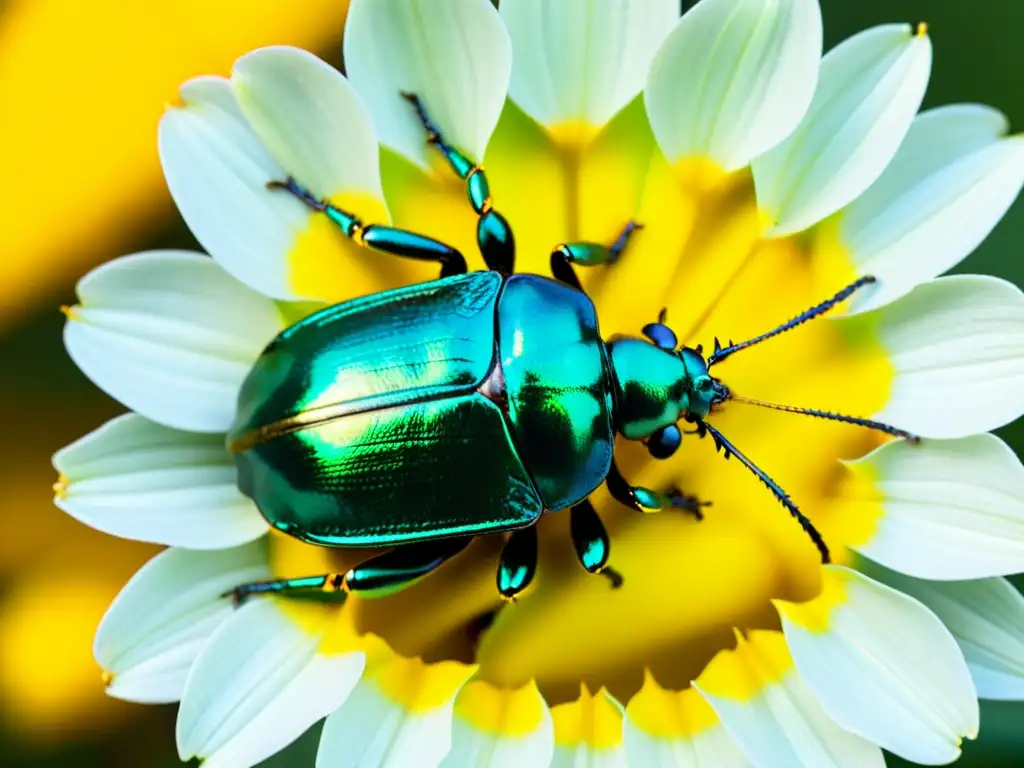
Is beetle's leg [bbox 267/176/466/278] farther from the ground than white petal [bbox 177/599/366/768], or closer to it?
farther from the ground

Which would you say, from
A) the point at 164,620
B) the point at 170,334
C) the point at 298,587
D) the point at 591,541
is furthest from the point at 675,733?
the point at 170,334

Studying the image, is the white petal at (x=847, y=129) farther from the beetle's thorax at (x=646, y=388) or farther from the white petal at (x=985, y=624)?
the white petal at (x=985, y=624)

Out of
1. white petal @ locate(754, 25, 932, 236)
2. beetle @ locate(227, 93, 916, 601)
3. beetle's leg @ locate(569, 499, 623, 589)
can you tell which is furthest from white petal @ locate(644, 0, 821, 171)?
beetle's leg @ locate(569, 499, 623, 589)

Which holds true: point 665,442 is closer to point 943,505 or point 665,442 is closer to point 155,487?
point 943,505

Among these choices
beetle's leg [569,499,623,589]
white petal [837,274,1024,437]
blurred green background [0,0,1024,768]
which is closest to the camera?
white petal [837,274,1024,437]

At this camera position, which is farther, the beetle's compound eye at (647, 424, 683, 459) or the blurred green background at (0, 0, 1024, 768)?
the blurred green background at (0, 0, 1024, 768)

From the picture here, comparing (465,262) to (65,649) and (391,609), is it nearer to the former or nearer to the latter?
(391,609)

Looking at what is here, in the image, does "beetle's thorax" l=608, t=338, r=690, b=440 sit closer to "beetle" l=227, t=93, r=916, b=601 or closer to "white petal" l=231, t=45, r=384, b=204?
"beetle" l=227, t=93, r=916, b=601
